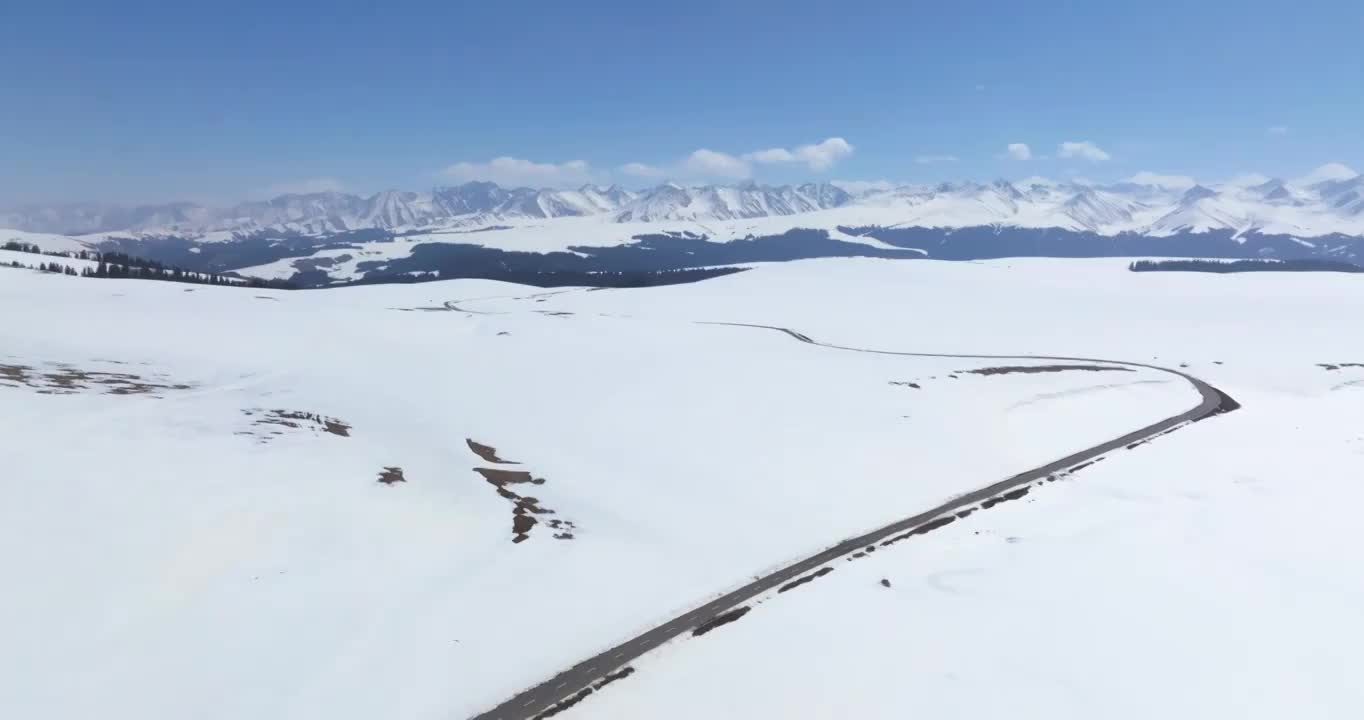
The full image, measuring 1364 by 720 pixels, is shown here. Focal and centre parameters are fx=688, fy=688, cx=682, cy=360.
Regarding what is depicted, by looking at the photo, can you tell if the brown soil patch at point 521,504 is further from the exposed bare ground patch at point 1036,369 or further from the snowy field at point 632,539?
the exposed bare ground patch at point 1036,369

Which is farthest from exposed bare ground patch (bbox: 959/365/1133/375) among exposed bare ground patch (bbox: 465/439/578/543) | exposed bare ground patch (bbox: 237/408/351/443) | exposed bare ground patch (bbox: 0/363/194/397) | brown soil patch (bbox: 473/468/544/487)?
exposed bare ground patch (bbox: 0/363/194/397)

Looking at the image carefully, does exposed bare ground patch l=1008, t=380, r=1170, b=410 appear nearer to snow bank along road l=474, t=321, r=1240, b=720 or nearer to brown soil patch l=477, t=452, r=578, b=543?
snow bank along road l=474, t=321, r=1240, b=720

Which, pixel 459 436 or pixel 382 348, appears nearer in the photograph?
pixel 459 436

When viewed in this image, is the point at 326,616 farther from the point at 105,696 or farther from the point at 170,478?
the point at 170,478

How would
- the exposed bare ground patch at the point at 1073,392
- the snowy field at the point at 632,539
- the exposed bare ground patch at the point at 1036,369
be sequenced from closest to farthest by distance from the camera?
1. the snowy field at the point at 632,539
2. the exposed bare ground patch at the point at 1073,392
3. the exposed bare ground patch at the point at 1036,369

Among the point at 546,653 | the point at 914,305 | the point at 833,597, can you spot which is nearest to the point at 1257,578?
the point at 833,597

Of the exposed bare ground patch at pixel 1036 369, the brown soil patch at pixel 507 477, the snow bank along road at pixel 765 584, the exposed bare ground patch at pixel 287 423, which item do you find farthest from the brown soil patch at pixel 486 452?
the exposed bare ground patch at pixel 1036 369
